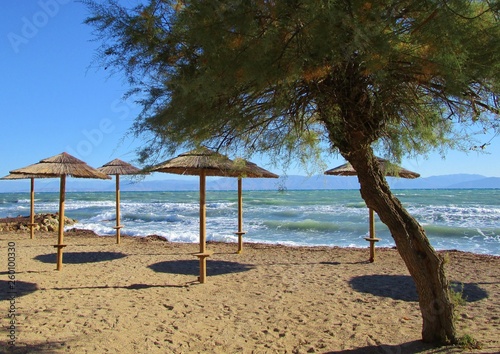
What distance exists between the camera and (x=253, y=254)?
358 inches

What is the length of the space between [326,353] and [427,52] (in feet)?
8.37

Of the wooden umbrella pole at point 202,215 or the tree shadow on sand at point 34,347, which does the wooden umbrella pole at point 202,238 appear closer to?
the wooden umbrella pole at point 202,215

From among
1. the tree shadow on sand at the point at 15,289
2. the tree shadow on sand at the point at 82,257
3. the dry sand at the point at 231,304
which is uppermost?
the tree shadow on sand at the point at 15,289

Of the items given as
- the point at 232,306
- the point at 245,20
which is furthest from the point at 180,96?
the point at 232,306

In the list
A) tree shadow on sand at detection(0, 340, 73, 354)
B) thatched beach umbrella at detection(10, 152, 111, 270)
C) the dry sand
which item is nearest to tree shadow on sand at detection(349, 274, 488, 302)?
the dry sand

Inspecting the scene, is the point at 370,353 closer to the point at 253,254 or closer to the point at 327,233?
the point at 253,254

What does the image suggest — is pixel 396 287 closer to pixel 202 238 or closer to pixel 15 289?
pixel 202 238

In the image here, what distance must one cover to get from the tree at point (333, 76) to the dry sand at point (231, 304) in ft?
3.45

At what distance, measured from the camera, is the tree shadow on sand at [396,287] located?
5.51 metres

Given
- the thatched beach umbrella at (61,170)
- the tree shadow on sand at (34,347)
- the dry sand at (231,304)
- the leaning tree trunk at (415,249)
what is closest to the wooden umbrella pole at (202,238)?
the dry sand at (231,304)

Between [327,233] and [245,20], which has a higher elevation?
[245,20]

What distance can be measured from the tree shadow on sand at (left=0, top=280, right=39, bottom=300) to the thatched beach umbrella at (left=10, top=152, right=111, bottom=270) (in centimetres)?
107

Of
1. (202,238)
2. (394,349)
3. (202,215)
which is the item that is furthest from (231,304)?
(394,349)

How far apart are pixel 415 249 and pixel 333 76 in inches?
59.6
